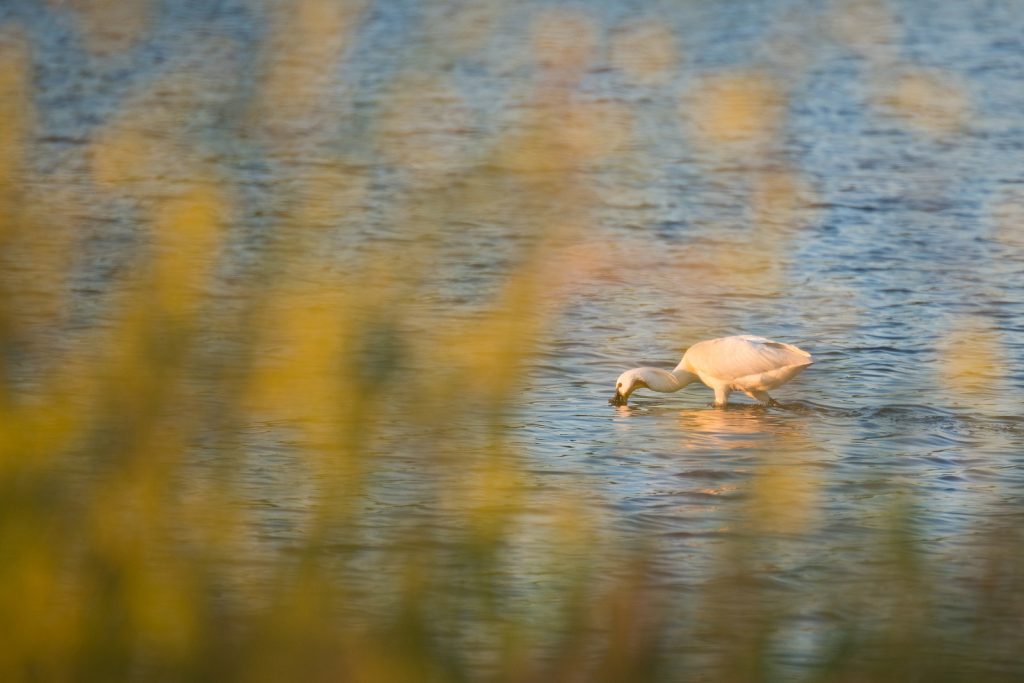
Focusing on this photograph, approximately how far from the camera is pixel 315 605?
3445mm

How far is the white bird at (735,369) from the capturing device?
9.75 meters

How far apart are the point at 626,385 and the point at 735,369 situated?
24.5 inches

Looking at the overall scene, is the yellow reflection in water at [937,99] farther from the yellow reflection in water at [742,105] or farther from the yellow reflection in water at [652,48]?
the yellow reflection in water at [652,48]

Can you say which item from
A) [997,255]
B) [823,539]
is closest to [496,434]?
[823,539]

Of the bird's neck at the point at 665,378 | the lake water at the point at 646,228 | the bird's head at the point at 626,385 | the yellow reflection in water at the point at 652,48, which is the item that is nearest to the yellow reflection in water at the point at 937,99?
the lake water at the point at 646,228

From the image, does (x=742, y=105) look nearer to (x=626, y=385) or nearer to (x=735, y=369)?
(x=626, y=385)

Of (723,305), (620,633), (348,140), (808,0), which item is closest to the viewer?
(620,633)

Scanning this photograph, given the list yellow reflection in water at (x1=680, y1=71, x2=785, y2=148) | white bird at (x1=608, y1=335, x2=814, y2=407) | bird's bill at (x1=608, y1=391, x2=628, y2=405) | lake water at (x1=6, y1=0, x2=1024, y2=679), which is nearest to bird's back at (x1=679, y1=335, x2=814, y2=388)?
white bird at (x1=608, y1=335, x2=814, y2=407)

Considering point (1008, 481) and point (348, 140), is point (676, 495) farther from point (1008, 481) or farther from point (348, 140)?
point (348, 140)

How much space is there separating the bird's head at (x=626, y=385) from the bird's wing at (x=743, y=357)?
0.40 meters

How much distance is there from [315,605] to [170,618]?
0.26 m

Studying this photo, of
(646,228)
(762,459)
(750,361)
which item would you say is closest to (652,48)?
(762,459)

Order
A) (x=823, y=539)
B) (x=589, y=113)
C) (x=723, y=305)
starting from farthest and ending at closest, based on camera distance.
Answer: (x=723, y=305)
(x=823, y=539)
(x=589, y=113)

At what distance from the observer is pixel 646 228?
14.7 metres
